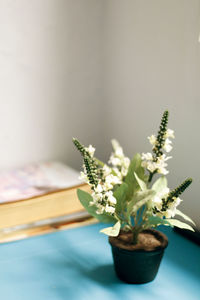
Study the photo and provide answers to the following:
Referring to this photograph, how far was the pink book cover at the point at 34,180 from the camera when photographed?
99 cm

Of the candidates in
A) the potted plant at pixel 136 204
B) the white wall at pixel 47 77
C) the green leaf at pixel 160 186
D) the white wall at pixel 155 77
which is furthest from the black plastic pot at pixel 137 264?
the white wall at pixel 47 77

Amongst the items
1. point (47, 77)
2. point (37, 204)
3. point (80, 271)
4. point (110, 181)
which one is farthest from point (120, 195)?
point (47, 77)

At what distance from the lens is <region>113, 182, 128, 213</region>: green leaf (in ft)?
2.46

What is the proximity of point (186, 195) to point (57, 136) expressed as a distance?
0.46m

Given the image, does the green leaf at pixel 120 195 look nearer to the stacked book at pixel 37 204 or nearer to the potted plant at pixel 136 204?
the potted plant at pixel 136 204

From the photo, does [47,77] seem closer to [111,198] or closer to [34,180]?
[34,180]

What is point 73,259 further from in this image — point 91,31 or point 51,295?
point 91,31

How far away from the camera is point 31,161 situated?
4.05 feet

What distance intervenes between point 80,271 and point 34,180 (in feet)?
1.11

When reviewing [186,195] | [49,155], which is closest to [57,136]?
[49,155]

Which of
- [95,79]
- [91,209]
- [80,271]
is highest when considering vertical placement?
[95,79]

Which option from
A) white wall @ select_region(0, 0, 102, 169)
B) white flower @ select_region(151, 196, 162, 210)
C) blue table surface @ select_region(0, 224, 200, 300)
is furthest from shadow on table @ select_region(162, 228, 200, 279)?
white wall @ select_region(0, 0, 102, 169)

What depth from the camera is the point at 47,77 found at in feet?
3.94

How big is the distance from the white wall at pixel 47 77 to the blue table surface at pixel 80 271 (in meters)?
0.35
